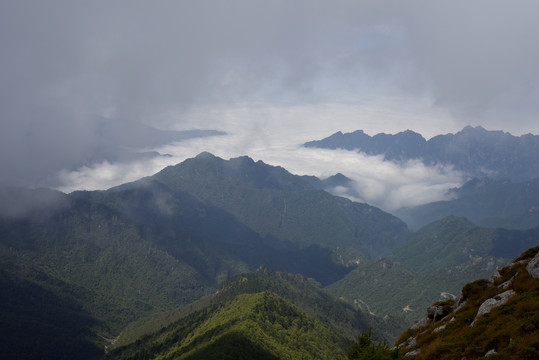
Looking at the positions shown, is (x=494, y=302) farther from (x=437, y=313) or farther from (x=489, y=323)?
(x=437, y=313)

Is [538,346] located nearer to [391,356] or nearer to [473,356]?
[473,356]

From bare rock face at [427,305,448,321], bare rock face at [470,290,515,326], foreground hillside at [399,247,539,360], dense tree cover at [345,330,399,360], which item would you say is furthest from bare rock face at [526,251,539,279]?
dense tree cover at [345,330,399,360]

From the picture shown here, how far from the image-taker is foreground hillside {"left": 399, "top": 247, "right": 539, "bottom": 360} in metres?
40.3

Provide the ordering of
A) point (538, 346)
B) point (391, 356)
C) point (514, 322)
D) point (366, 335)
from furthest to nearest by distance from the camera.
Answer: point (366, 335), point (391, 356), point (514, 322), point (538, 346)

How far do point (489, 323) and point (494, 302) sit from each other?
601 cm

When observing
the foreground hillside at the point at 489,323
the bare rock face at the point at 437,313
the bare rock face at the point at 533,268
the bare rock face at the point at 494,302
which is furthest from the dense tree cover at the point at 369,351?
the bare rock face at the point at 533,268

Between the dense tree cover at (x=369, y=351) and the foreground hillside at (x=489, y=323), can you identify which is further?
the dense tree cover at (x=369, y=351)

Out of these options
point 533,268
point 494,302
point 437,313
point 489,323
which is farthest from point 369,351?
point 533,268

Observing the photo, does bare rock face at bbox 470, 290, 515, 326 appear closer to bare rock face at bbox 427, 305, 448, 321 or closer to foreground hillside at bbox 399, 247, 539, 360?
foreground hillside at bbox 399, 247, 539, 360

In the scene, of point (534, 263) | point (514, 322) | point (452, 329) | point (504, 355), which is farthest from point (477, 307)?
point (504, 355)

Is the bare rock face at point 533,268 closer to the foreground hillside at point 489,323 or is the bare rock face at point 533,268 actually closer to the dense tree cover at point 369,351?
the foreground hillside at point 489,323

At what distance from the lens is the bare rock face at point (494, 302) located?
51.7 metres

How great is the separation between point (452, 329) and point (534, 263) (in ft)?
47.0

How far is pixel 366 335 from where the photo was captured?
54.6m
